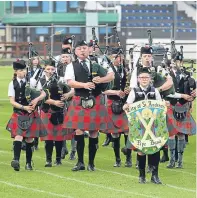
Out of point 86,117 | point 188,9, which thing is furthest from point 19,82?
point 188,9

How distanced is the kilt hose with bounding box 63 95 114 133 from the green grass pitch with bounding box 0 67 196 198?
60cm

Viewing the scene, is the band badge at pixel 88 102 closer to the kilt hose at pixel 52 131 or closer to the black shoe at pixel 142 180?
the kilt hose at pixel 52 131

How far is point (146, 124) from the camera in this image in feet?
32.0

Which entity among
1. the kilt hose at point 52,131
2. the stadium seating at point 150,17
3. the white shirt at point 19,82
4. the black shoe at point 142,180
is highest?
the stadium seating at point 150,17

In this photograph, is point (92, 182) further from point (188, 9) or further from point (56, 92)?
point (188, 9)

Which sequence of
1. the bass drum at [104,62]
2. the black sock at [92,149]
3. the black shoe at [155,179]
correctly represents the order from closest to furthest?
the black shoe at [155,179]
the black sock at [92,149]
the bass drum at [104,62]

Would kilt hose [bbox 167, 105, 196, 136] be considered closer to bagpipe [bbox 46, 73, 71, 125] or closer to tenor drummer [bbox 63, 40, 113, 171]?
tenor drummer [bbox 63, 40, 113, 171]

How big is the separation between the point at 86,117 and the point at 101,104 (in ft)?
0.95

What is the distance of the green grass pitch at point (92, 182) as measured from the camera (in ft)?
29.9

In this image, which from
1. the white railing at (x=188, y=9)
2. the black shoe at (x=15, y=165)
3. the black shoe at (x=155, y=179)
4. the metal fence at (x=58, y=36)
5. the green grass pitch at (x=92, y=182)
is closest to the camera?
the green grass pitch at (x=92, y=182)

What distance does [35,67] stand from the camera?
514 inches

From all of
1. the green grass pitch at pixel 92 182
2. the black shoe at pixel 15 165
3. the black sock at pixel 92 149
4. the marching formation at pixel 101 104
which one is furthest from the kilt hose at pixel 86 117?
the black shoe at pixel 15 165

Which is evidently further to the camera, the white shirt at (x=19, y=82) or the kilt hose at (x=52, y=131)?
the kilt hose at (x=52, y=131)

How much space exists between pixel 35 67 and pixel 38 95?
7.01 ft
